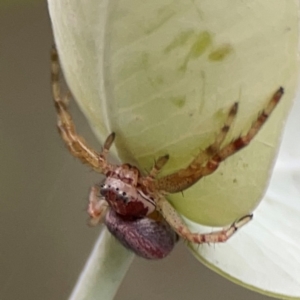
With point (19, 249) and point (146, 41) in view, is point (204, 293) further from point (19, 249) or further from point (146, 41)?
point (146, 41)

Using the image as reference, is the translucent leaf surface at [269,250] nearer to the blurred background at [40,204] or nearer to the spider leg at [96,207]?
the spider leg at [96,207]

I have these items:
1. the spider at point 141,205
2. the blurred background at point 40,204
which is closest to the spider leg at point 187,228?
the spider at point 141,205

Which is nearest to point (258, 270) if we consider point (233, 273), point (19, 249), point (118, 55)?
point (233, 273)

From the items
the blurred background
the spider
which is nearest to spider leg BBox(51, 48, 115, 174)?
the spider

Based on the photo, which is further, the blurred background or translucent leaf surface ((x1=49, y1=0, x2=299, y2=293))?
the blurred background

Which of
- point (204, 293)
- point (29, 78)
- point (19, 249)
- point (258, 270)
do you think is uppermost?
point (29, 78)

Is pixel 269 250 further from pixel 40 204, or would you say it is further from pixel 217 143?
pixel 40 204

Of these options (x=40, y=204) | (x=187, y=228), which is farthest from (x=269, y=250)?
(x=40, y=204)

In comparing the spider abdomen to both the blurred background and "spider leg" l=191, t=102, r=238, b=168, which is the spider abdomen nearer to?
"spider leg" l=191, t=102, r=238, b=168
